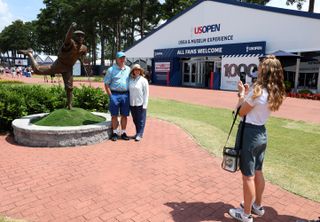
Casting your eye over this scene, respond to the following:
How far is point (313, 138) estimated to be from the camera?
7254mm

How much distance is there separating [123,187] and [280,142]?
4.16 m

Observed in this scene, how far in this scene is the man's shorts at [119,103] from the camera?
620 cm

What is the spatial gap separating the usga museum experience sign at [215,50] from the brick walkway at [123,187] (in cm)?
1553

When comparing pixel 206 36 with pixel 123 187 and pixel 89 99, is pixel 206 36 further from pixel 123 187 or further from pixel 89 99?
pixel 123 187

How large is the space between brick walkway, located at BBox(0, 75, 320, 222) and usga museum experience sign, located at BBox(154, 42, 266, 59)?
15.5m

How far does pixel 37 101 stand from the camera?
7.87 meters

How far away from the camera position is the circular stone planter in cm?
582

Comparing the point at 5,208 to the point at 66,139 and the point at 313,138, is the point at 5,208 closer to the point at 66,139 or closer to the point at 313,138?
the point at 66,139

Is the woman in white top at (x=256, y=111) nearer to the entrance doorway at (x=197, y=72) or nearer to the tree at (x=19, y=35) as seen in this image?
the entrance doorway at (x=197, y=72)

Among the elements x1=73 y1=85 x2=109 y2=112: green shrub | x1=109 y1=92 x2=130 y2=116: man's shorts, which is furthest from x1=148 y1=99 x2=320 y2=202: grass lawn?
x1=73 y1=85 x2=109 y2=112: green shrub

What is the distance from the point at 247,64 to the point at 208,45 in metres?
4.07

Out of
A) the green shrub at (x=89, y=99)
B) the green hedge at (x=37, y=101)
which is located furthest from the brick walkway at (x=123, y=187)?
the green shrub at (x=89, y=99)

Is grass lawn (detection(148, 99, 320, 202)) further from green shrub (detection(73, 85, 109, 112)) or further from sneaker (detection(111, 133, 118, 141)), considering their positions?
green shrub (detection(73, 85, 109, 112))

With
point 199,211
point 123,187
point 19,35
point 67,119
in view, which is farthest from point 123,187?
point 19,35
